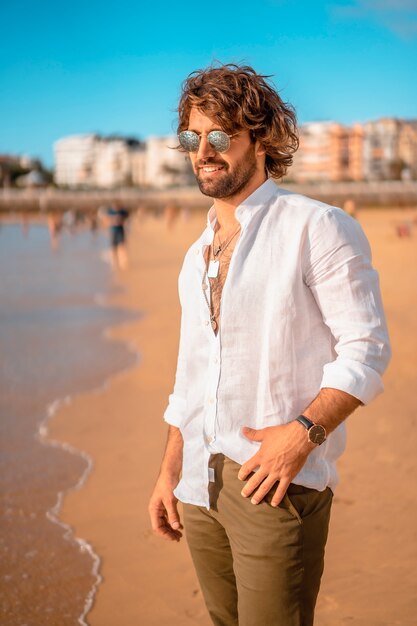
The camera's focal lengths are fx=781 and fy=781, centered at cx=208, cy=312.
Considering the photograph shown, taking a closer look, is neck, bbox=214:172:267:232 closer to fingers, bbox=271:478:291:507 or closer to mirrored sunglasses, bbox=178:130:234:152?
mirrored sunglasses, bbox=178:130:234:152

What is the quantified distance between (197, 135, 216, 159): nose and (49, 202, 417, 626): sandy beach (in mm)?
2142

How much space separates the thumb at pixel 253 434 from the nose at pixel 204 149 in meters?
0.69

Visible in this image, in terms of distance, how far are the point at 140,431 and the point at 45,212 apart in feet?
305

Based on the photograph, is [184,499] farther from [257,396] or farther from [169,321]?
[169,321]

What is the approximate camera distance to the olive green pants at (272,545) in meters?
1.84

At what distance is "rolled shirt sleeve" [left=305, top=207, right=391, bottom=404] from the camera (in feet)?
Answer: 5.78

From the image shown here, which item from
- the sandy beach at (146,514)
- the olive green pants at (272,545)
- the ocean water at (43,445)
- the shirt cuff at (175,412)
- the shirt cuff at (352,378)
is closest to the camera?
the shirt cuff at (352,378)

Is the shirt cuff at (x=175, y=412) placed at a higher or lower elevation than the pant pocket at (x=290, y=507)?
higher

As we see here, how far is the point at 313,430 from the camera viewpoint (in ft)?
5.79

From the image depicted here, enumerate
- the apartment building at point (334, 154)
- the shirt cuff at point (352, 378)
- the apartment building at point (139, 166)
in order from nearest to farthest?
the shirt cuff at point (352, 378)
the apartment building at point (334, 154)
the apartment building at point (139, 166)

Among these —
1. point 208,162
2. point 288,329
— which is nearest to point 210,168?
point 208,162

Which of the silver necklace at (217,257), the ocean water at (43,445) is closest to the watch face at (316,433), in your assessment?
the silver necklace at (217,257)

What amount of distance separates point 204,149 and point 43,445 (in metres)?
4.33

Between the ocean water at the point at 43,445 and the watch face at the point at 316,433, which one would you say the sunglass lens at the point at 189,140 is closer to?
the watch face at the point at 316,433
